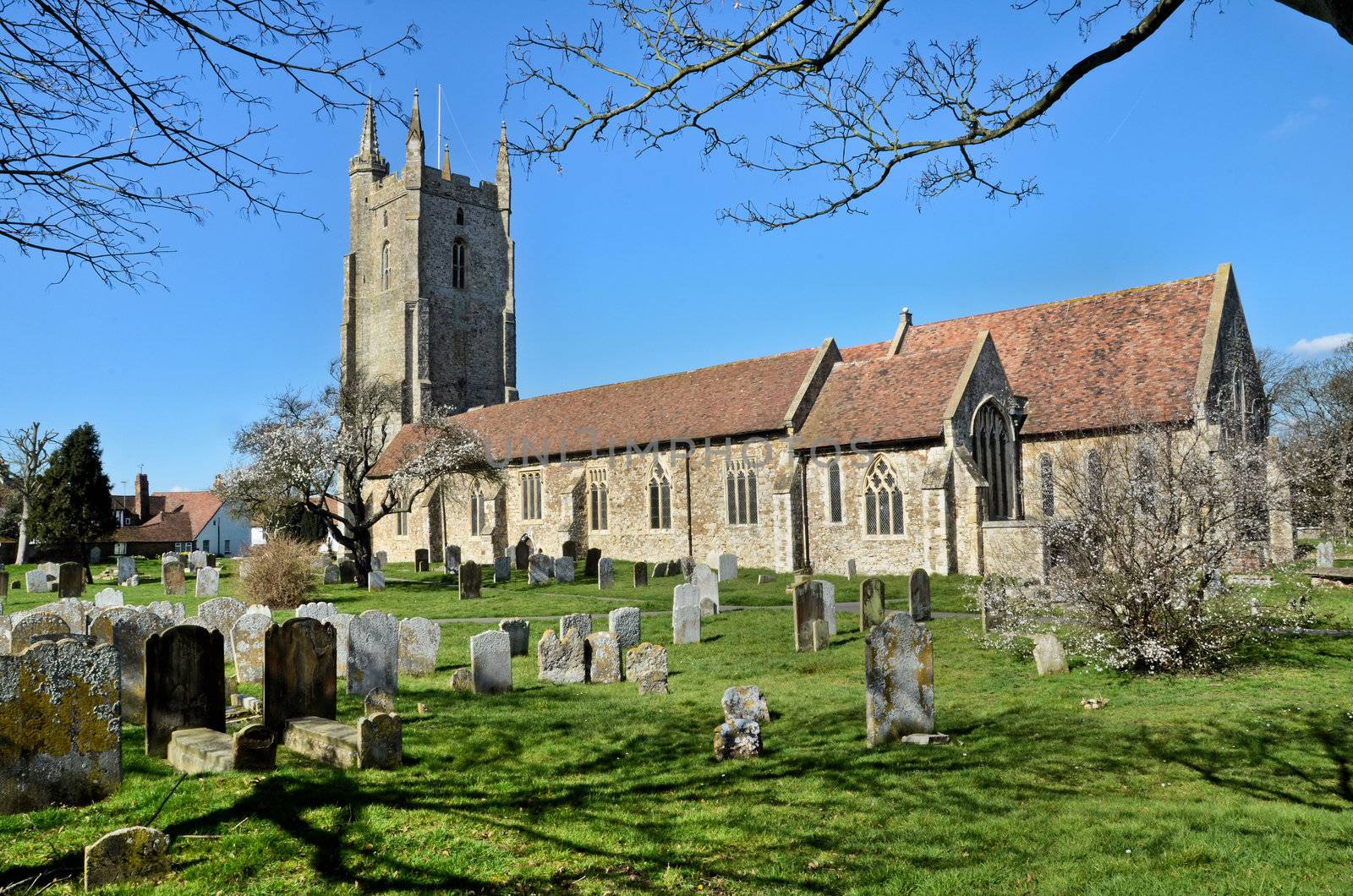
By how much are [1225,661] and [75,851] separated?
1157 cm

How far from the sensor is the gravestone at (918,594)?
15766 millimetres

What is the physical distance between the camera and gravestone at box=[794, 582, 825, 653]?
13.3 meters

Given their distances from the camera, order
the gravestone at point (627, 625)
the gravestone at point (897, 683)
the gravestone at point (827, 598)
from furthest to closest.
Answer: the gravestone at point (827, 598)
the gravestone at point (627, 625)
the gravestone at point (897, 683)

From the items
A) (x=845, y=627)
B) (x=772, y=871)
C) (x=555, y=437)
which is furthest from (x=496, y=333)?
(x=772, y=871)

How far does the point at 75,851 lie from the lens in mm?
5281

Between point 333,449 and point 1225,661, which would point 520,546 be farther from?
point 1225,661

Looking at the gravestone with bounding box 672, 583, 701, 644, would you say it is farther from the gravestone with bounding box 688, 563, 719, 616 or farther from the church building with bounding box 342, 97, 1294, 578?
the church building with bounding box 342, 97, 1294, 578

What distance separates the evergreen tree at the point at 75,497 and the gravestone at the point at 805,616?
40271 mm

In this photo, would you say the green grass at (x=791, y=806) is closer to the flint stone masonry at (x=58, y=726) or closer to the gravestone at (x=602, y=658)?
the flint stone masonry at (x=58, y=726)

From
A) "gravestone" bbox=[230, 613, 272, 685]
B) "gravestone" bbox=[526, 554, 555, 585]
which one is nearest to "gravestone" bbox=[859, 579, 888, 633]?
"gravestone" bbox=[230, 613, 272, 685]

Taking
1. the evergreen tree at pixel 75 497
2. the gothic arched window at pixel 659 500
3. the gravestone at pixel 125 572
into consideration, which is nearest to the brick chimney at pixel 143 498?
the evergreen tree at pixel 75 497

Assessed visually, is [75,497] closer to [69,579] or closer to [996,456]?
[69,579]

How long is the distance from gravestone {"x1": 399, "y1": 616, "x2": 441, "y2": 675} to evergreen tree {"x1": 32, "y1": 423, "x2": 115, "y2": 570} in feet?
123

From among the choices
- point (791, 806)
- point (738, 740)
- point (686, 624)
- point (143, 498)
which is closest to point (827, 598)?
point (686, 624)
